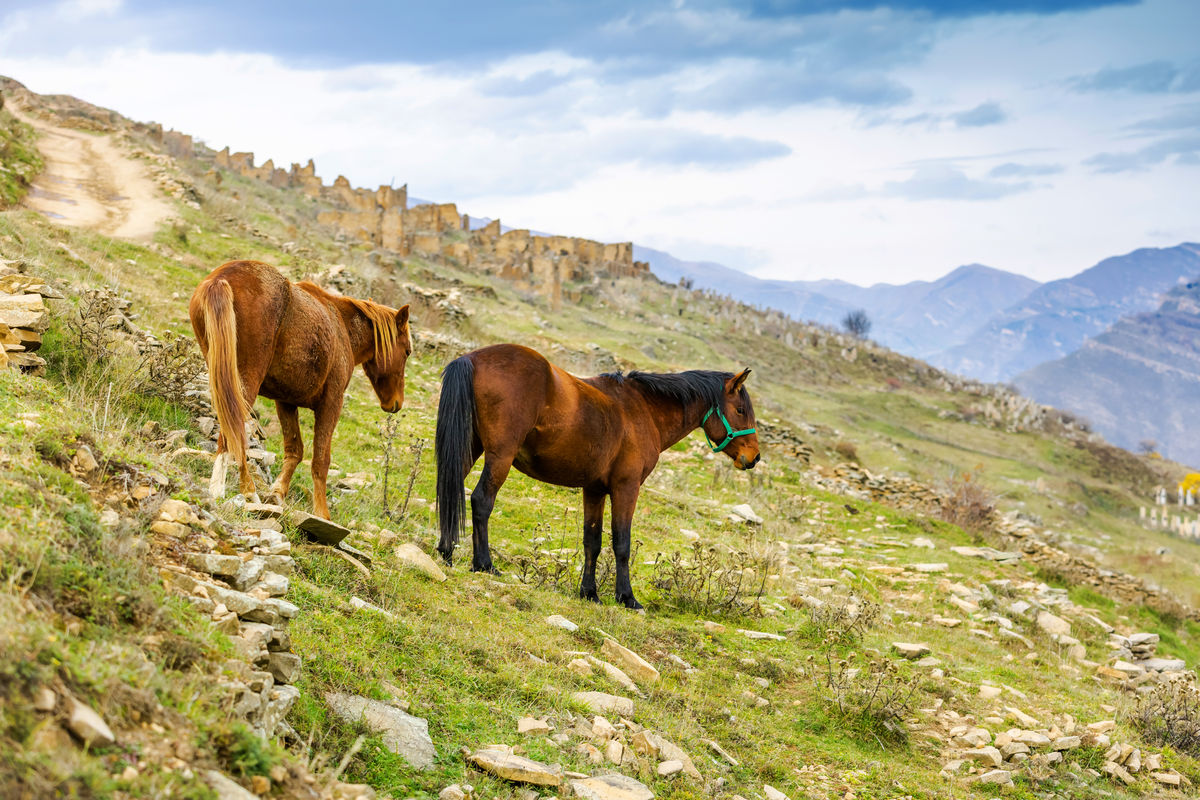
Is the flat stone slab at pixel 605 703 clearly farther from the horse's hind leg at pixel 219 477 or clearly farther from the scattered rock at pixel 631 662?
the horse's hind leg at pixel 219 477

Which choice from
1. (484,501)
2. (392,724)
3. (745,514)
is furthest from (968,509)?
(392,724)

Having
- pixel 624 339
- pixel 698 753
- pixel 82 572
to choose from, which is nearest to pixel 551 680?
pixel 698 753

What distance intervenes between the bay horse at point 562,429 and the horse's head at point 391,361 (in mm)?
880

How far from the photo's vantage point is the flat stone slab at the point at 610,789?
11.6ft

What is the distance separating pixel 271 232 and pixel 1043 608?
2262 cm

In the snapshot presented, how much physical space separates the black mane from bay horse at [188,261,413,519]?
7.51 feet

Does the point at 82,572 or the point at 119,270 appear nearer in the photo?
the point at 82,572

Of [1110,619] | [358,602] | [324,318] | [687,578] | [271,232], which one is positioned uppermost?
[271,232]

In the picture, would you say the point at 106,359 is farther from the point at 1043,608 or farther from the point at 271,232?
the point at 271,232

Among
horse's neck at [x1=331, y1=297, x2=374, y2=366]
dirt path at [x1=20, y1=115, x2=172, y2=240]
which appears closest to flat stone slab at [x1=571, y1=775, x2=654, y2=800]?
horse's neck at [x1=331, y1=297, x2=374, y2=366]

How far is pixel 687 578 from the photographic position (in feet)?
27.3

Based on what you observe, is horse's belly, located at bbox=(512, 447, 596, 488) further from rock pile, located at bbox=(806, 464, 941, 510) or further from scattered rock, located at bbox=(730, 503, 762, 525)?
rock pile, located at bbox=(806, 464, 941, 510)

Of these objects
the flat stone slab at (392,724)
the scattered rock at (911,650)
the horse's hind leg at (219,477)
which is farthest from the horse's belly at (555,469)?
the flat stone slab at (392,724)

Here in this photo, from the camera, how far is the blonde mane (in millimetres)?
7141
